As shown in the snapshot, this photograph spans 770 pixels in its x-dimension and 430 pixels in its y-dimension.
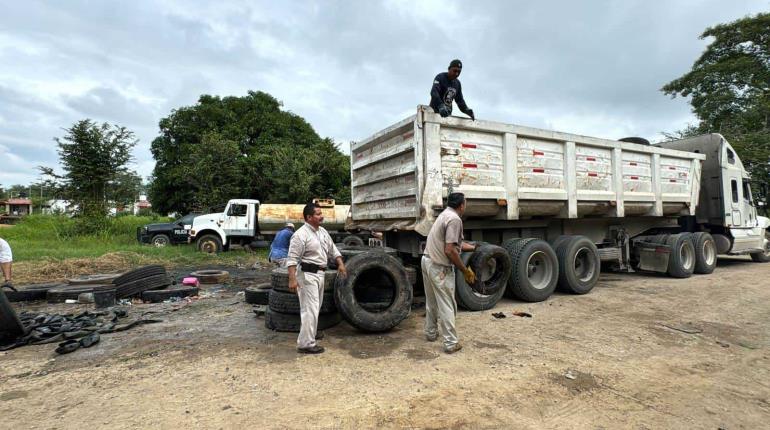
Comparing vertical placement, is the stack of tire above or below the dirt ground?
above

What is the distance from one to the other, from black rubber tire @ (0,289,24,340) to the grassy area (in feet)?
21.3

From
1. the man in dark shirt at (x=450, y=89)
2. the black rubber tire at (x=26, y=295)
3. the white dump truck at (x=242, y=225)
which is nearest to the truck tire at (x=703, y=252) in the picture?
the man in dark shirt at (x=450, y=89)

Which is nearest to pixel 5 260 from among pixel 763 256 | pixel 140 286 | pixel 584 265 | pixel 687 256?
pixel 140 286

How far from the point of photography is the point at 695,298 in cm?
660

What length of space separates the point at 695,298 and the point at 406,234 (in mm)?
4982

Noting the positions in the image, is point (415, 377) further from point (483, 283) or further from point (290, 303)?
point (483, 283)

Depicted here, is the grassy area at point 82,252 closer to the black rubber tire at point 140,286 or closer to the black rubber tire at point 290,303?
the black rubber tire at point 140,286

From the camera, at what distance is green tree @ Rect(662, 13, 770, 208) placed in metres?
19.4

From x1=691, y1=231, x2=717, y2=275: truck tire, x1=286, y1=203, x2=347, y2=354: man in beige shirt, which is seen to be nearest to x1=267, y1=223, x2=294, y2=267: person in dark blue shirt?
x1=286, y1=203, x2=347, y2=354: man in beige shirt

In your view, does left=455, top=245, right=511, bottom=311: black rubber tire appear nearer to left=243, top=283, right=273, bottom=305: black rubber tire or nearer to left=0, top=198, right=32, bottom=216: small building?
left=243, top=283, right=273, bottom=305: black rubber tire

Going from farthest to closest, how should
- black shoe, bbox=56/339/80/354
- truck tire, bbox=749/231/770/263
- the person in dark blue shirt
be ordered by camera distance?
truck tire, bbox=749/231/770/263 < the person in dark blue shirt < black shoe, bbox=56/339/80/354

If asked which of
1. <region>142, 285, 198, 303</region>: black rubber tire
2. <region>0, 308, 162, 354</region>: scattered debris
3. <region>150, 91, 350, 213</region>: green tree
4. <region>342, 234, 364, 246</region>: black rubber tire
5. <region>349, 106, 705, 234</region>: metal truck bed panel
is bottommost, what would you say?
<region>0, 308, 162, 354</region>: scattered debris

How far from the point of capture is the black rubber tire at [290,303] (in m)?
4.67

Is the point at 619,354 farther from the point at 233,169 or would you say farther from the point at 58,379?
the point at 233,169
